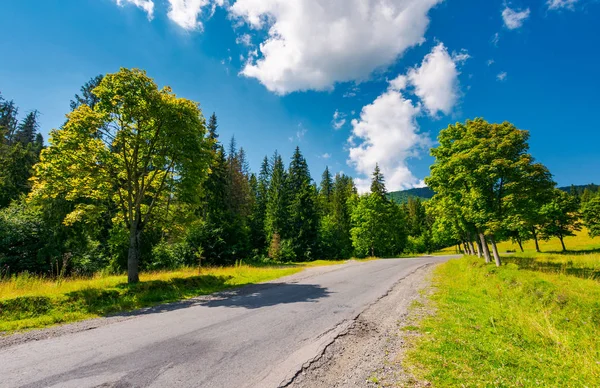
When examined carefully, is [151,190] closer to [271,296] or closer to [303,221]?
[271,296]

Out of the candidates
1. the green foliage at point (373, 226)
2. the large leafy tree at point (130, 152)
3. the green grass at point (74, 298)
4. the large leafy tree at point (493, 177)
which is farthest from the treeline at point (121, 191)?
the green foliage at point (373, 226)

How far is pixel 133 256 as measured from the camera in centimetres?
1242

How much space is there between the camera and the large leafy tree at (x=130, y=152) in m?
11.5

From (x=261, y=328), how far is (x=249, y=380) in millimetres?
2583

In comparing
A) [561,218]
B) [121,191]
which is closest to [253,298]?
[121,191]

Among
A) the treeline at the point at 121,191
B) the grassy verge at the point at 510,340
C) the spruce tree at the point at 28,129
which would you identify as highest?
the spruce tree at the point at 28,129

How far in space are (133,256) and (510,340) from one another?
14.8 metres

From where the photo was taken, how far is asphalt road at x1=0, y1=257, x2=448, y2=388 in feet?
13.9

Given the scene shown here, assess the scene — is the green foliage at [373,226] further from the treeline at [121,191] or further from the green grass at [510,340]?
the green grass at [510,340]

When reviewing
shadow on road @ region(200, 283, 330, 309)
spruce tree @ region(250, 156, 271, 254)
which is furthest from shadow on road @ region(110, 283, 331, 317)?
spruce tree @ region(250, 156, 271, 254)

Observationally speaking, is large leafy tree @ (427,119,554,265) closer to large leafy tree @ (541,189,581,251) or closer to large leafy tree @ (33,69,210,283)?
large leafy tree @ (33,69,210,283)

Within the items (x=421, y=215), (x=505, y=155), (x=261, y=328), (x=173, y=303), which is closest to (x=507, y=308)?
(x=261, y=328)

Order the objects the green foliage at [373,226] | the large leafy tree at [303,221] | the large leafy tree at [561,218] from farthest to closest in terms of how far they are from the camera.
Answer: the green foliage at [373,226], the large leafy tree at [561,218], the large leafy tree at [303,221]

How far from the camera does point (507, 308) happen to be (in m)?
9.54
